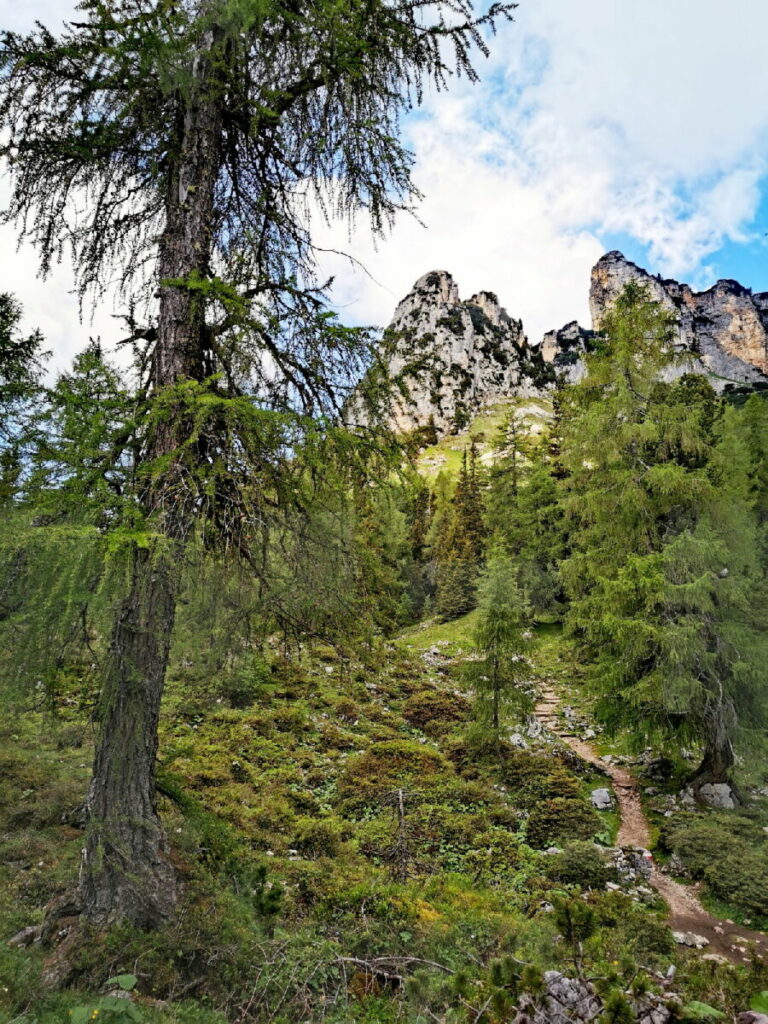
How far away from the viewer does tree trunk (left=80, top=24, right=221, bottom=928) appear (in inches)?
131

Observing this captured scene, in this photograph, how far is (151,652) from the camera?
370 centimetres

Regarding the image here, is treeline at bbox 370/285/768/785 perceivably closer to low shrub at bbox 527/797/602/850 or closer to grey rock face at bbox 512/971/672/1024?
low shrub at bbox 527/797/602/850

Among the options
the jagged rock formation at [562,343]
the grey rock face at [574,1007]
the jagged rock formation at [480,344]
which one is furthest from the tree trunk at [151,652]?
the jagged rock formation at [562,343]

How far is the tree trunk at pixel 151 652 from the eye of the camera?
333 centimetres

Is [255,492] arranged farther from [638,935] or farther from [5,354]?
[638,935]

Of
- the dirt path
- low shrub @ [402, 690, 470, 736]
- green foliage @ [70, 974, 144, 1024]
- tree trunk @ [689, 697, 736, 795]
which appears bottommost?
the dirt path

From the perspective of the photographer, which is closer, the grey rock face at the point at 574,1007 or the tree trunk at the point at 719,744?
the grey rock face at the point at 574,1007

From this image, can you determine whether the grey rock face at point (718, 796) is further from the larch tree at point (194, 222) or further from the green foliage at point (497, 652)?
the larch tree at point (194, 222)

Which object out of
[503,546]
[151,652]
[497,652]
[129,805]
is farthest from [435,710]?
[503,546]

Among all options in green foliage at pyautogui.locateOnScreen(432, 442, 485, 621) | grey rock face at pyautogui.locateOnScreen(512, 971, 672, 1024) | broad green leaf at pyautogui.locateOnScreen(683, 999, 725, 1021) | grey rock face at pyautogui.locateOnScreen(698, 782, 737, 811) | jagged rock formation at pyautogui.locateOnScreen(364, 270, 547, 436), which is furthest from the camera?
jagged rock formation at pyautogui.locateOnScreen(364, 270, 547, 436)

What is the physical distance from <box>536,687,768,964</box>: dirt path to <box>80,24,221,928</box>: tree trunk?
22.0 ft

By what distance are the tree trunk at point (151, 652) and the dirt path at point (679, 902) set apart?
672 centimetres

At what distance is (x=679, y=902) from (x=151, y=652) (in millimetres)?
8644

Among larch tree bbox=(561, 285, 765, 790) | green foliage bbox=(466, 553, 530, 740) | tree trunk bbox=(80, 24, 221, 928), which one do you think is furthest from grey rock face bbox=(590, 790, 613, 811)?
tree trunk bbox=(80, 24, 221, 928)
